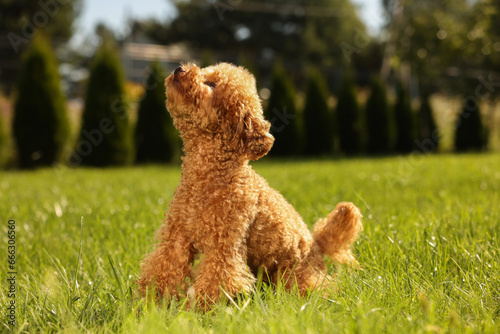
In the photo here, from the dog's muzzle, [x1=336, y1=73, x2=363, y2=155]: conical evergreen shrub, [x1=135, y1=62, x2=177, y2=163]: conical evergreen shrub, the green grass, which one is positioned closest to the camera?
the green grass

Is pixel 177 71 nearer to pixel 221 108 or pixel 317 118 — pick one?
pixel 221 108

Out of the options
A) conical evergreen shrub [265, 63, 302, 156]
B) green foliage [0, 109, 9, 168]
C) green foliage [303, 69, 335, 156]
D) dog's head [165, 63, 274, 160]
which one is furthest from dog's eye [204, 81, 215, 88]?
green foliage [303, 69, 335, 156]

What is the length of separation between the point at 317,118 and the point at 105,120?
6091 mm

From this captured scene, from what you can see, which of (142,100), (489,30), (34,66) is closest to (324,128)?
(142,100)

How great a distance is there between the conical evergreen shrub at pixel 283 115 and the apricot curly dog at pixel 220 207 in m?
10.5

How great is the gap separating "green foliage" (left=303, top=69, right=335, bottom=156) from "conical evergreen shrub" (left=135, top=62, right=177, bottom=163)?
4146 millimetres

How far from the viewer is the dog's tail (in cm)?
232

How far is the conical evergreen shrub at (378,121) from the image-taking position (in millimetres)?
14039

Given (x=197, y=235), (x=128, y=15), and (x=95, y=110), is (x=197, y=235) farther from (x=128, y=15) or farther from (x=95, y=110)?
(x=128, y=15)

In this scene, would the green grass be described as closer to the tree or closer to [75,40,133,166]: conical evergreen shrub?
[75,40,133,166]: conical evergreen shrub

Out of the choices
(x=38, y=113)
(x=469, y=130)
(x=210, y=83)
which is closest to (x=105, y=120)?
(x=38, y=113)

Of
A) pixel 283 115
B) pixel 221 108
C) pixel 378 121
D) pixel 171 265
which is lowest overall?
pixel 171 265

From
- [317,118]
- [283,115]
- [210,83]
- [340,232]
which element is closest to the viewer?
[210,83]

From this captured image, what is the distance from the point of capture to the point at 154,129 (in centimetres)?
1157
